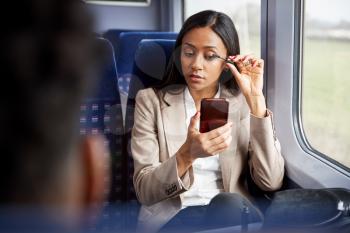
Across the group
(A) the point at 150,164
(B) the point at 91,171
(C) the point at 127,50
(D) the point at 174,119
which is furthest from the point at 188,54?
(B) the point at 91,171

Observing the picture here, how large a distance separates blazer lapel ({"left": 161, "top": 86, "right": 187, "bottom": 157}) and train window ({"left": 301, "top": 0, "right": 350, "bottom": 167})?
36 centimetres

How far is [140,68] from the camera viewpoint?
3.68ft

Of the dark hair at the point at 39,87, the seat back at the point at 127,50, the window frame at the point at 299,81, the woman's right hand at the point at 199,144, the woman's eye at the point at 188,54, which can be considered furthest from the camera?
the seat back at the point at 127,50

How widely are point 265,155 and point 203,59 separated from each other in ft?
0.93

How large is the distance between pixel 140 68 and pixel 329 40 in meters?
0.52

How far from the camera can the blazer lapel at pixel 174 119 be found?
2.99 feet

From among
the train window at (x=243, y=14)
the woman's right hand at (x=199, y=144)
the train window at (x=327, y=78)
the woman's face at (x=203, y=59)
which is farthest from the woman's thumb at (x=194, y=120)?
the train window at (x=327, y=78)

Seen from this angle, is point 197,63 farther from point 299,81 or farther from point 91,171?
point 91,171

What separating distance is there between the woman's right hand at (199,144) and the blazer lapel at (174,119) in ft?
0.18

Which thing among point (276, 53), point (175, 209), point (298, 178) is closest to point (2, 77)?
point (175, 209)

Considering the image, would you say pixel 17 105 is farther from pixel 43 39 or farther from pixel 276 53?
pixel 276 53

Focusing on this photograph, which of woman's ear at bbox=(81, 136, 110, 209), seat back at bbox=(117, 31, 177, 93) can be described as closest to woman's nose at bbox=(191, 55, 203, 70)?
seat back at bbox=(117, 31, 177, 93)

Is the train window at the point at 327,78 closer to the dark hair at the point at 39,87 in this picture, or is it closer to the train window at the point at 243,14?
the train window at the point at 243,14

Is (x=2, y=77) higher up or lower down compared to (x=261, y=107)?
higher up
